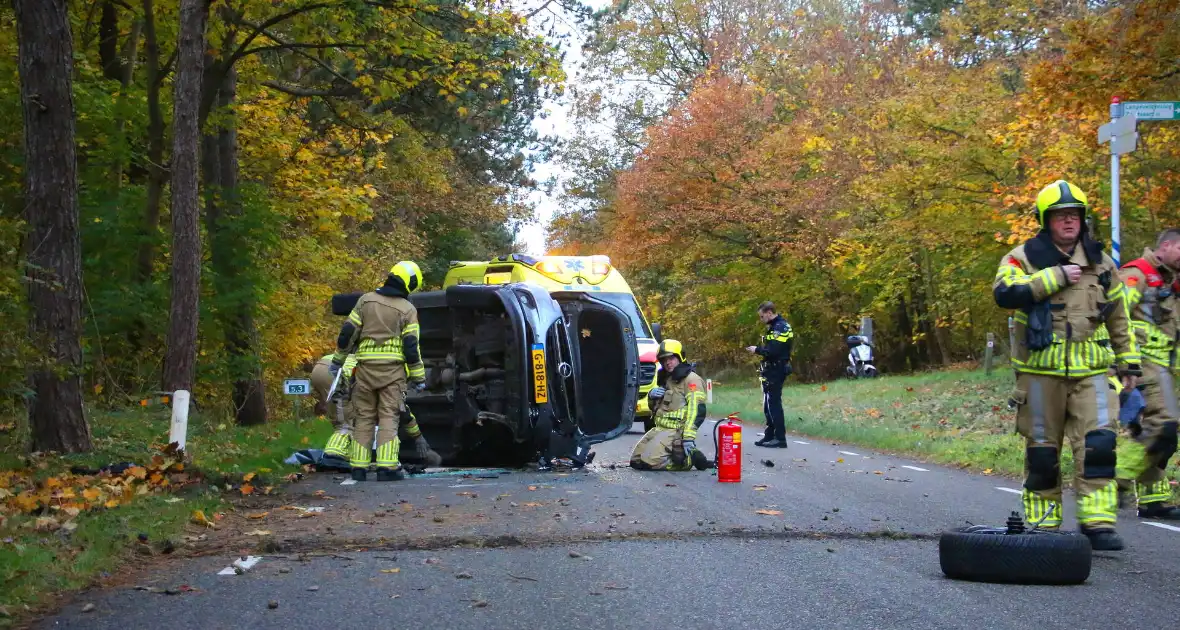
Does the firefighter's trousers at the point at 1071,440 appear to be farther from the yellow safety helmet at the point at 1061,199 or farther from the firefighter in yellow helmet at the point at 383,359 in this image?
the firefighter in yellow helmet at the point at 383,359

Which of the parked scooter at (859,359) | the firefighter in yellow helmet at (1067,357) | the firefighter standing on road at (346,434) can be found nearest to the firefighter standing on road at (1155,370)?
the firefighter in yellow helmet at (1067,357)

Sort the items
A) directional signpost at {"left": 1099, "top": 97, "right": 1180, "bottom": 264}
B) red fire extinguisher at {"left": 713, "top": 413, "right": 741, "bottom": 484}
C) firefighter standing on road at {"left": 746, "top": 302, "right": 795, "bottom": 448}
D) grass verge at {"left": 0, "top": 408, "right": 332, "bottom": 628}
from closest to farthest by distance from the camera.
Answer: grass verge at {"left": 0, "top": 408, "right": 332, "bottom": 628}
red fire extinguisher at {"left": 713, "top": 413, "right": 741, "bottom": 484}
directional signpost at {"left": 1099, "top": 97, "right": 1180, "bottom": 264}
firefighter standing on road at {"left": 746, "top": 302, "right": 795, "bottom": 448}

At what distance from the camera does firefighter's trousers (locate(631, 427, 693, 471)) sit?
13688mm

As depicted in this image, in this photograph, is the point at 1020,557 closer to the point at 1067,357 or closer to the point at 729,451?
the point at 1067,357

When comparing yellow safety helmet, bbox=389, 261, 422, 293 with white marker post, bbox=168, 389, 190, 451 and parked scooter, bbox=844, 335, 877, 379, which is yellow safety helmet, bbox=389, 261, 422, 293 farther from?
parked scooter, bbox=844, 335, 877, 379

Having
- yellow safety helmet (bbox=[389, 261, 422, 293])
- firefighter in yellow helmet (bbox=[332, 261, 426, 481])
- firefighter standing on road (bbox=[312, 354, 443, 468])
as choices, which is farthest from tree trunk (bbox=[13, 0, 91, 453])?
yellow safety helmet (bbox=[389, 261, 422, 293])

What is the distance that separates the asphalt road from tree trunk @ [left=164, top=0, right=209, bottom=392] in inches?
227

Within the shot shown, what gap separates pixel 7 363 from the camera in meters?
9.95

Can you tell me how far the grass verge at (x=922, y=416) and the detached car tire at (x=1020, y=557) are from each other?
652 centimetres

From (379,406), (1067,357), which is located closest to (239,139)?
(379,406)

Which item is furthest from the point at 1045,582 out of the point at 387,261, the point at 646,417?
the point at 387,261

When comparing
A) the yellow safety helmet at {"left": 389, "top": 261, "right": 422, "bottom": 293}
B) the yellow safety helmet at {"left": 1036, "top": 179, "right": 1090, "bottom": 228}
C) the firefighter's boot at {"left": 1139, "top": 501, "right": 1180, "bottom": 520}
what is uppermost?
the yellow safety helmet at {"left": 1036, "top": 179, "right": 1090, "bottom": 228}

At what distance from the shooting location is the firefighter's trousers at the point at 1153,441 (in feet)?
30.3

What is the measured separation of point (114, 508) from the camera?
910cm
